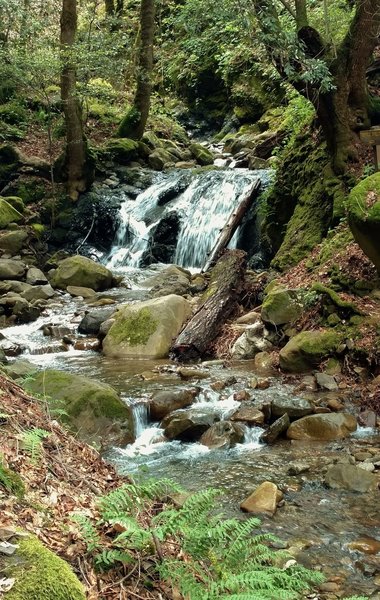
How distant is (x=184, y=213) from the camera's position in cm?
1603

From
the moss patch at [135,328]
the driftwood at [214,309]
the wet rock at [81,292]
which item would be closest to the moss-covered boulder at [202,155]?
the wet rock at [81,292]

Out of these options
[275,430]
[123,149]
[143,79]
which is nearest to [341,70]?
[275,430]

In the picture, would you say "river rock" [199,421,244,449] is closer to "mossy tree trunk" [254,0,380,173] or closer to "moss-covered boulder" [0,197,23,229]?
"mossy tree trunk" [254,0,380,173]

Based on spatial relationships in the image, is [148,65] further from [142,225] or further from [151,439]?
[151,439]

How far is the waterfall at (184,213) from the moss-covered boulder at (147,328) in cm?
450

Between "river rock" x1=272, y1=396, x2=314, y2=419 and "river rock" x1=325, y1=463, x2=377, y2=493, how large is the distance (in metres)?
1.16

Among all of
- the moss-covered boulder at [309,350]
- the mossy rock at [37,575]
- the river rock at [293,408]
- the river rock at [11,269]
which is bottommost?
the river rock at [293,408]

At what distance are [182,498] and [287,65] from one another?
683 centimetres

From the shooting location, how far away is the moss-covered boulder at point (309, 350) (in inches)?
294

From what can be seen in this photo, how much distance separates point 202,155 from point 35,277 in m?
9.51

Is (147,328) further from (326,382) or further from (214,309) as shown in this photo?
(326,382)

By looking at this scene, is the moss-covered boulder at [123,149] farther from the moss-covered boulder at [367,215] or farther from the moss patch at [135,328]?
the moss-covered boulder at [367,215]

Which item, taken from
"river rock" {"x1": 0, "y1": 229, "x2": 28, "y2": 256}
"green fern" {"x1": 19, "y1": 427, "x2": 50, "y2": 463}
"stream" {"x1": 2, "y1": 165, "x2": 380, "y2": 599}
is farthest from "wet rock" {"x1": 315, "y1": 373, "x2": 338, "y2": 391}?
"river rock" {"x1": 0, "y1": 229, "x2": 28, "y2": 256}

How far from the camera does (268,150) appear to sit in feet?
59.1
